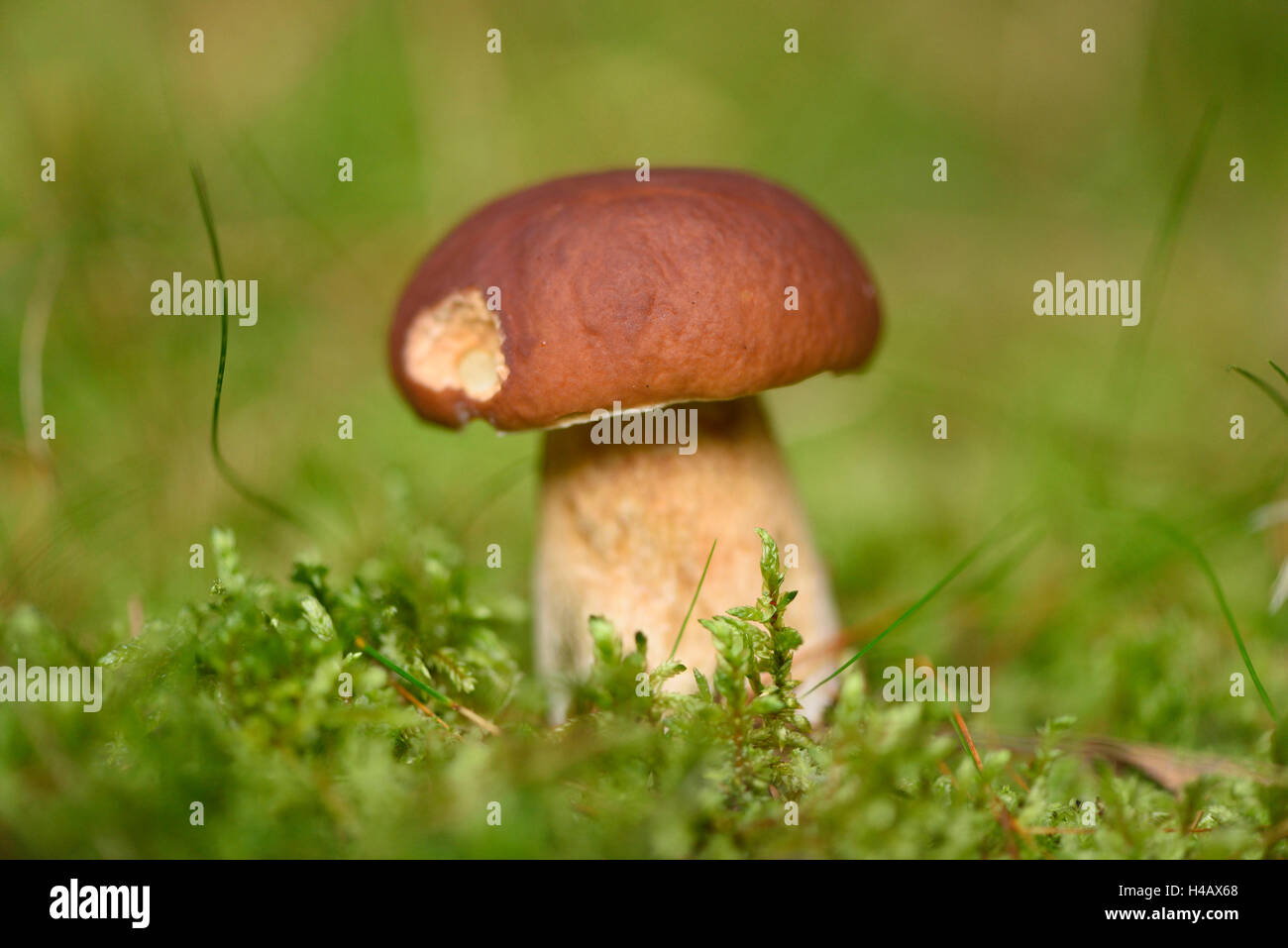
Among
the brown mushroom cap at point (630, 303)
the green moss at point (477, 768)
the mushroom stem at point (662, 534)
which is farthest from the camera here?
the mushroom stem at point (662, 534)

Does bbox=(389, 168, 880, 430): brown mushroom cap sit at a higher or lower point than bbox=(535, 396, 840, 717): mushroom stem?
higher

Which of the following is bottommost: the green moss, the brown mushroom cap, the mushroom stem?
the green moss

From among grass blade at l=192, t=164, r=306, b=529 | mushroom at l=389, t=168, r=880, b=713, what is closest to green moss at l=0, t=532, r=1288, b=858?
grass blade at l=192, t=164, r=306, b=529

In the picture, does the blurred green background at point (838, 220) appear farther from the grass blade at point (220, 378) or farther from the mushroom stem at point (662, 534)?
the mushroom stem at point (662, 534)

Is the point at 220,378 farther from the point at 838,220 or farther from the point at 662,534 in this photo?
the point at 838,220

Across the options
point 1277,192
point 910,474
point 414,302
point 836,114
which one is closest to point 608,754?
point 414,302

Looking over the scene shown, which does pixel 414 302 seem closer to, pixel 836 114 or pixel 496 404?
pixel 496 404

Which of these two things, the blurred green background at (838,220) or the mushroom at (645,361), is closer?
the mushroom at (645,361)

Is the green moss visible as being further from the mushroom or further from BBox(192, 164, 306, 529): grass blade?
the mushroom

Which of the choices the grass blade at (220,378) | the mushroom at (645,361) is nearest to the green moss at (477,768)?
the grass blade at (220,378)
